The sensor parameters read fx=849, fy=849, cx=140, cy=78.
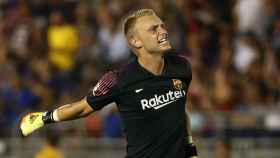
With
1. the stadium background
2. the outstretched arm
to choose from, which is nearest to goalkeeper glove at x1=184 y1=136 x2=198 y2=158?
the outstretched arm

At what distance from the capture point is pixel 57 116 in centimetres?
627

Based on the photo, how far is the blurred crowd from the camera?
11297 millimetres

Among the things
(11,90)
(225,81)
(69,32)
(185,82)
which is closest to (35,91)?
(11,90)

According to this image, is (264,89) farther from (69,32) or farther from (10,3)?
(10,3)

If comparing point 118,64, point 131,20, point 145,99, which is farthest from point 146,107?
point 118,64

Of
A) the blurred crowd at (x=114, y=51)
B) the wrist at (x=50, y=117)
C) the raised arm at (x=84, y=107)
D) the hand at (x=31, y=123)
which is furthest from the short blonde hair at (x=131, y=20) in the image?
the blurred crowd at (x=114, y=51)

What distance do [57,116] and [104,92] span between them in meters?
0.42

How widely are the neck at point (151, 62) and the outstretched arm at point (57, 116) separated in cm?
51

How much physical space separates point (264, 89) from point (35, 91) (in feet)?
11.5

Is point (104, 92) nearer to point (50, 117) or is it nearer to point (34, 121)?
point (50, 117)

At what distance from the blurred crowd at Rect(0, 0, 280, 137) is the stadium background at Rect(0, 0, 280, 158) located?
0.02m

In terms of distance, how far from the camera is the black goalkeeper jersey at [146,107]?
6094mm

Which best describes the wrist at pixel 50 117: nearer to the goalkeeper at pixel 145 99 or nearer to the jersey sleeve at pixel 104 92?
the goalkeeper at pixel 145 99

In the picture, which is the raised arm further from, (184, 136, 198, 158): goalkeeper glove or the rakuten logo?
(184, 136, 198, 158): goalkeeper glove
